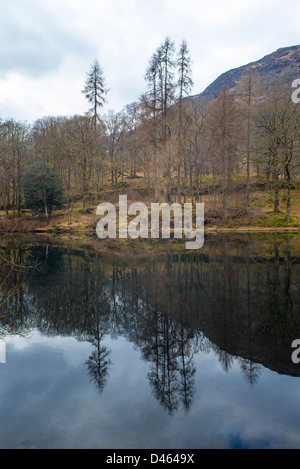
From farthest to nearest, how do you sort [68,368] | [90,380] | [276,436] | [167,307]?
[167,307] → [68,368] → [90,380] → [276,436]

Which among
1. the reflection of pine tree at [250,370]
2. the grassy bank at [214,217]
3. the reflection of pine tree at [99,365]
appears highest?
the grassy bank at [214,217]

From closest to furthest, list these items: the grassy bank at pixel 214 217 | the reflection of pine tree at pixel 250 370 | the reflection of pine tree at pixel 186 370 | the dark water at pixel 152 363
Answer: the dark water at pixel 152 363 → the reflection of pine tree at pixel 186 370 → the reflection of pine tree at pixel 250 370 → the grassy bank at pixel 214 217

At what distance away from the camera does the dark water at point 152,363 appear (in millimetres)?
4047

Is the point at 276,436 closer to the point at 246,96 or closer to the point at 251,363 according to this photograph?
the point at 251,363

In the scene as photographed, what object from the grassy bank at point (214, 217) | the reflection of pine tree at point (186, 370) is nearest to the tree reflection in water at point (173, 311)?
the reflection of pine tree at point (186, 370)

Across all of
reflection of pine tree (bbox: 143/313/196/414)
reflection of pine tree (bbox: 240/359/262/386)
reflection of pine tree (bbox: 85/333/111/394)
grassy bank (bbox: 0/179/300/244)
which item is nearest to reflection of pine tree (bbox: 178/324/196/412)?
reflection of pine tree (bbox: 143/313/196/414)

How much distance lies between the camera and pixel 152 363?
5844mm

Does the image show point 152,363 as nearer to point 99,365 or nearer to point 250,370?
point 99,365

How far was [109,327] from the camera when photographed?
7820mm

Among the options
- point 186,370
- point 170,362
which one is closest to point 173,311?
point 170,362

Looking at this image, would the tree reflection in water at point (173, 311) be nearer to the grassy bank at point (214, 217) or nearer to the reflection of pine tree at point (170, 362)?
the reflection of pine tree at point (170, 362)

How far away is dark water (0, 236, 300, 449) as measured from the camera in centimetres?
405
